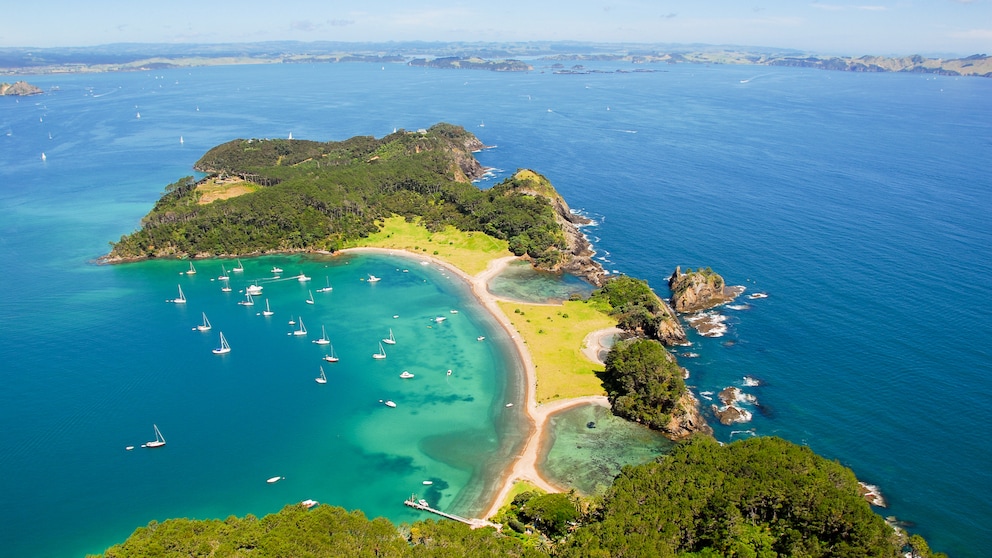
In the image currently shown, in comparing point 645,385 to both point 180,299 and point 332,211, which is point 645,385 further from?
point 332,211

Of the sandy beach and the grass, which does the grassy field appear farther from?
the grass

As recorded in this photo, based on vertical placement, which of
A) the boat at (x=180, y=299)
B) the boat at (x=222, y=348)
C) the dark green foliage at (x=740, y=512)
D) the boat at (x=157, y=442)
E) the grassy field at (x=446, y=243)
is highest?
the grassy field at (x=446, y=243)

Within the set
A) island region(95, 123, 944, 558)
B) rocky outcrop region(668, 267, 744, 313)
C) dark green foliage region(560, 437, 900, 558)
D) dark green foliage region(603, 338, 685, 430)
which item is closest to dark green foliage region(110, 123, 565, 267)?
→ island region(95, 123, 944, 558)

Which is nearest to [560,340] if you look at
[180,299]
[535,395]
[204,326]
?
[535,395]

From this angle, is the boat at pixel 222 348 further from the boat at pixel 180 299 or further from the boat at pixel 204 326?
the boat at pixel 180 299

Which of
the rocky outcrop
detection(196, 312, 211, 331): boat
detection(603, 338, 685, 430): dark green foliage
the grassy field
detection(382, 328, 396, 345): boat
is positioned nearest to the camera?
detection(603, 338, 685, 430): dark green foliage

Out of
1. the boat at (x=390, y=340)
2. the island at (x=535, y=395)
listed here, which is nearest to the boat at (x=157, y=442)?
the island at (x=535, y=395)

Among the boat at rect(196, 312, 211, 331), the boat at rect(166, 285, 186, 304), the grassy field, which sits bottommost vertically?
the boat at rect(196, 312, 211, 331)
